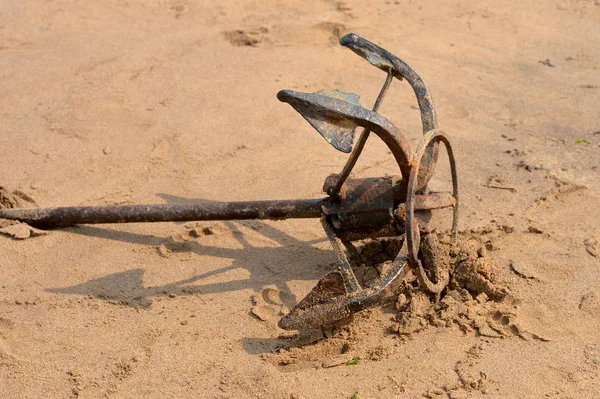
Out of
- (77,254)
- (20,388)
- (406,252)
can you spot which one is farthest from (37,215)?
(406,252)

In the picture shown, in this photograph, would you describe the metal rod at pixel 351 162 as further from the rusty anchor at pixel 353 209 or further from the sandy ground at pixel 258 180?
the sandy ground at pixel 258 180

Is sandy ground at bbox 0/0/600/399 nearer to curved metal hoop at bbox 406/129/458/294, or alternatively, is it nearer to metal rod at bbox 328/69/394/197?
curved metal hoop at bbox 406/129/458/294

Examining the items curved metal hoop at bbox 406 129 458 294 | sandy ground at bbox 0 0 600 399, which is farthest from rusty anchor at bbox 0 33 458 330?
sandy ground at bbox 0 0 600 399

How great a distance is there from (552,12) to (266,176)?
3.40m

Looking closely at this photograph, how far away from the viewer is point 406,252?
2701 mm

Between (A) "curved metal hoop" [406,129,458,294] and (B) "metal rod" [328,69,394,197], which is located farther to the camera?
(B) "metal rod" [328,69,394,197]

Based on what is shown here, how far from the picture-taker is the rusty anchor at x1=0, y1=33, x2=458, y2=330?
2.58m

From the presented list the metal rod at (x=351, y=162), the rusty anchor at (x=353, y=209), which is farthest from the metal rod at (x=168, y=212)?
the metal rod at (x=351, y=162)

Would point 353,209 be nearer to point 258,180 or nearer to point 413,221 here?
point 413,221

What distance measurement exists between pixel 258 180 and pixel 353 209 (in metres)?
1.14

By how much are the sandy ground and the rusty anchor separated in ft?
0.67

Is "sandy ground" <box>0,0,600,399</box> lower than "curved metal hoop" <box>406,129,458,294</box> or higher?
lower

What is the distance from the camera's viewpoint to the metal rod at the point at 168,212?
10.6 feet

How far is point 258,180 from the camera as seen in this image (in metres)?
3.99
